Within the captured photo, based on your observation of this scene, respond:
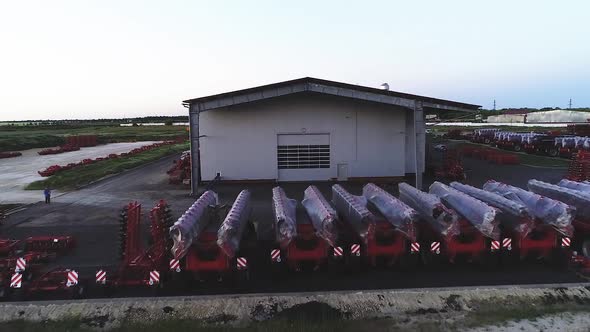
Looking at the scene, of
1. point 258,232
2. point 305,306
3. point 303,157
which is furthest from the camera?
point 303,157

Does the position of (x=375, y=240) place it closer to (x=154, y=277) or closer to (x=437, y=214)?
(x=437, y=214)

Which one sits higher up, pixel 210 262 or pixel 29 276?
pixel 210 262

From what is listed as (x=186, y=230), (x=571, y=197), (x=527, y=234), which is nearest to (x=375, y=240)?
(x=527, y=234)

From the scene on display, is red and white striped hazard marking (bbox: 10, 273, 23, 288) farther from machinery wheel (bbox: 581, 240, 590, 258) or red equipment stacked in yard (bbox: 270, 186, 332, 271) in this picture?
machinery wheel (bbox: 581, 240, 590, 258)

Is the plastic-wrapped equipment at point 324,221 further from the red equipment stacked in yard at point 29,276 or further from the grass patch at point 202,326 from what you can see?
the red equipment stacked in yard at point 29,276

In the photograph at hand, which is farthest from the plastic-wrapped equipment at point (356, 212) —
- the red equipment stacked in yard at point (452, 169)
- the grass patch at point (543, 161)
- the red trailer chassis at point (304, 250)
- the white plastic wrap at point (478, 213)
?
the grass patch at point (543, 161)

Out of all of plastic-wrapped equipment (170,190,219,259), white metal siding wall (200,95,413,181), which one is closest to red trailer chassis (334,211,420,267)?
plastic-wrapped equipment (170,190,219,259)
